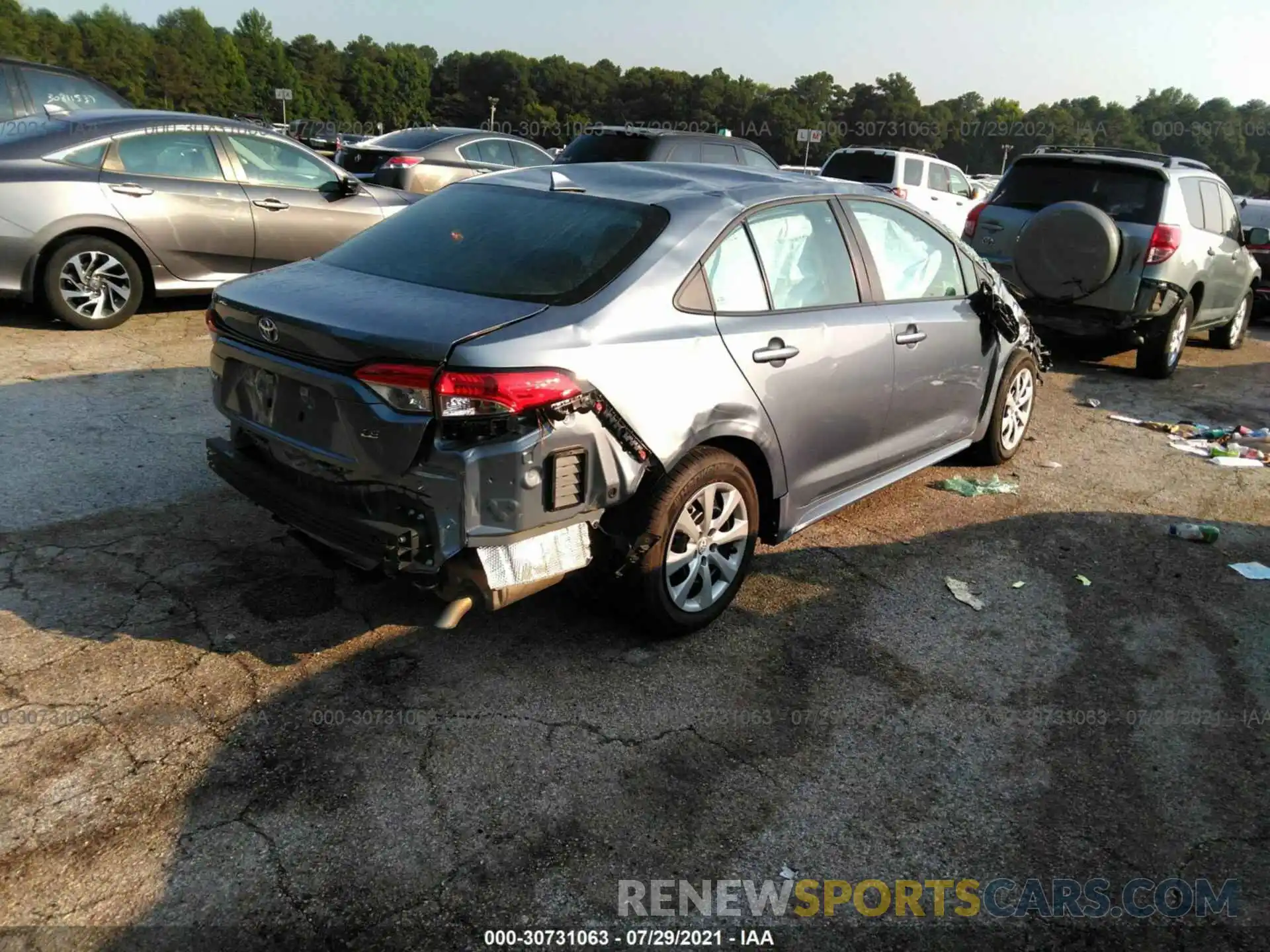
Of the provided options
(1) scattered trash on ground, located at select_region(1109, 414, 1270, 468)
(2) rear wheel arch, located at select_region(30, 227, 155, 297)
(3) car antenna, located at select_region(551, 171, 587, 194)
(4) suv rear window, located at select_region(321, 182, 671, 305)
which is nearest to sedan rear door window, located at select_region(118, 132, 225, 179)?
(2) rear wheel arch, located at select_region(30, 227, 155, 297)

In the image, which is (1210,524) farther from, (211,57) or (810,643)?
(211,57)

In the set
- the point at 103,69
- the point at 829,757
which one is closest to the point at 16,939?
the point at 829,757

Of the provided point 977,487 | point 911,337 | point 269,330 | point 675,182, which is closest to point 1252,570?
point 977,487

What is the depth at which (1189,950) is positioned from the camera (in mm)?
2506

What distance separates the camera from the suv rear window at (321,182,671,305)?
3.41m

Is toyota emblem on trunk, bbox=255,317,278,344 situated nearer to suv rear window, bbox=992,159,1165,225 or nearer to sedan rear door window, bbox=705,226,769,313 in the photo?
sedan rear door window, bbox=705,226,769,313

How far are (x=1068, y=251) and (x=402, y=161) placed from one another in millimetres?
7678

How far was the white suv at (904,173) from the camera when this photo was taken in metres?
14.5

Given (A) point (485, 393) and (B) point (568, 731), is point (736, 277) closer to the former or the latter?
(A) point (485, 393)

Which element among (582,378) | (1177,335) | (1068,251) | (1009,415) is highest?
(1068,251)

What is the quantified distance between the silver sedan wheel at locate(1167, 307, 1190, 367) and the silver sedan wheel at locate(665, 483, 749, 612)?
665 cm

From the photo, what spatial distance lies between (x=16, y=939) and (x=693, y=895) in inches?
64.3

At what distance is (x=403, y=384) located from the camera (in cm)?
295

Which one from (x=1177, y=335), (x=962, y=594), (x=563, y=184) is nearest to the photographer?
(x=563, y=184)
